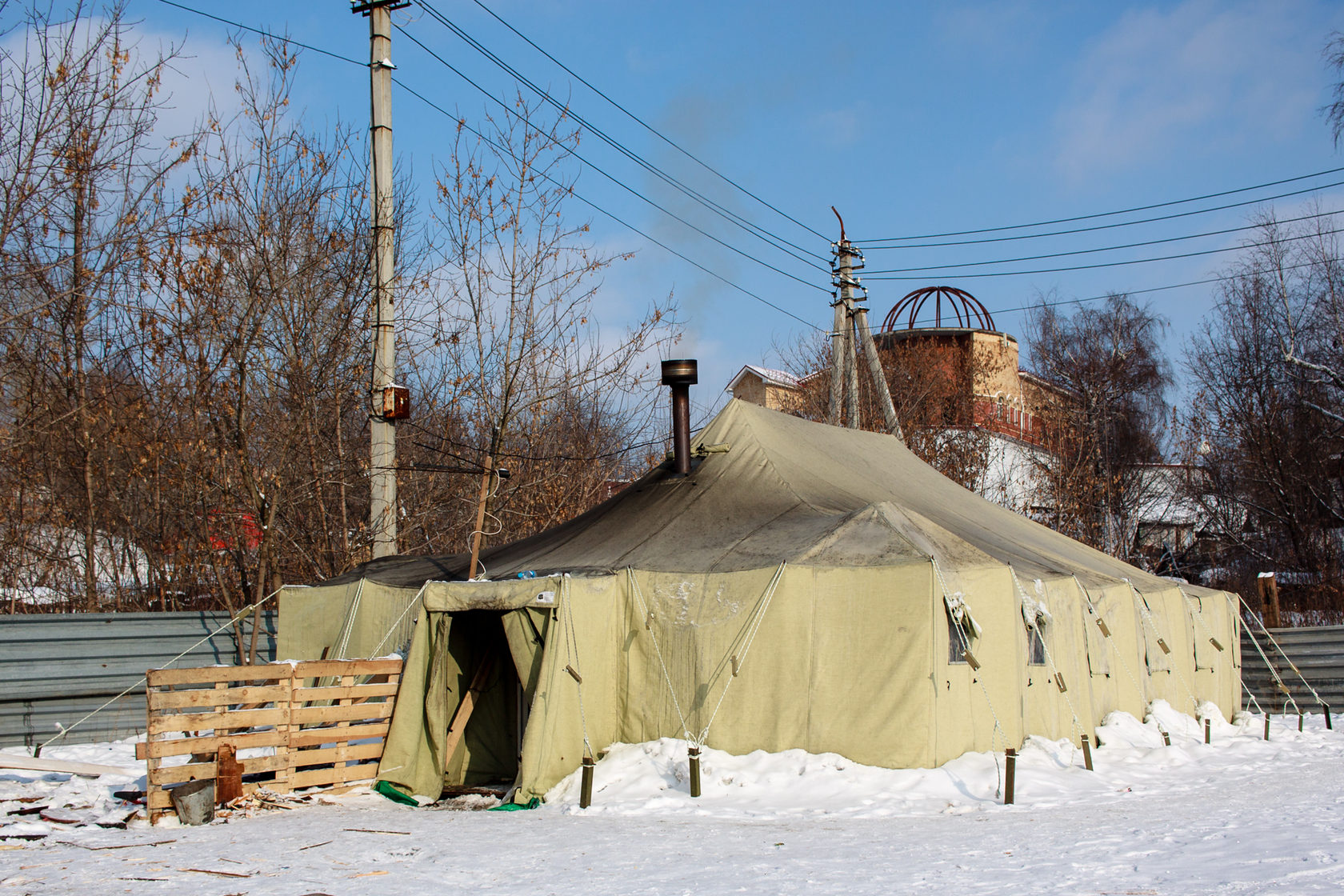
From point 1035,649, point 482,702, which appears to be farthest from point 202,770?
point 1035,649

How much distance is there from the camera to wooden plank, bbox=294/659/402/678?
30.1ft

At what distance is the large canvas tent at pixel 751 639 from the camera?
877 cm

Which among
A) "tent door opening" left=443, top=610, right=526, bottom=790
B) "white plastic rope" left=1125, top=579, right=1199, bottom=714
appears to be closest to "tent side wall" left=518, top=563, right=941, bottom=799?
"tent door opening" left=443, top=610, right=526, bottom=790

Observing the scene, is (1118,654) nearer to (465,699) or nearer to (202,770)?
(465,699)

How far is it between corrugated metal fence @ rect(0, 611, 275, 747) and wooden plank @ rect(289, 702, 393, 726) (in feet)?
13.1

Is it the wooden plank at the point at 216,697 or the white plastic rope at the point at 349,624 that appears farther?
the white plastic rope at the point at 349,624

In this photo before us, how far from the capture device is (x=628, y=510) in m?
11.8

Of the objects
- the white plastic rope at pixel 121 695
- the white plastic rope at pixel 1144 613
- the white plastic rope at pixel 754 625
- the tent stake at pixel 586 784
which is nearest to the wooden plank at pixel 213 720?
the white plastic rope at pixel 121 695

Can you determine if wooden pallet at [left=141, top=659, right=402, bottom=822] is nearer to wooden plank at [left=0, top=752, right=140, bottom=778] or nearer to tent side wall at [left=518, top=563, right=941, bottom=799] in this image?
wooden plank at [left=0, top=752, right=140, bottom=778]

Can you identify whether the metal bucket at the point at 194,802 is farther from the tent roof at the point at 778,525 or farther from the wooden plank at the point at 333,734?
the tent roof at the point at 778,525

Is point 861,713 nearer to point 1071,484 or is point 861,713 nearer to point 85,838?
point 85,838

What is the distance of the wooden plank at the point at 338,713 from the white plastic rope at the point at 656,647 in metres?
2.45

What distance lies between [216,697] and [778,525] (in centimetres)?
513

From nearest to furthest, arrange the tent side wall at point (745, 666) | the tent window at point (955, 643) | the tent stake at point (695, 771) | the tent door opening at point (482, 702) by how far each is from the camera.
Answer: the tent stake at point (695, 771)
the tent side wall at point (745, 666)
the tent window at point (955, 643)
the tent door opening at point (482, 702)
